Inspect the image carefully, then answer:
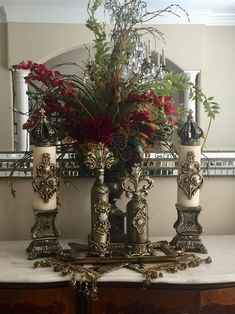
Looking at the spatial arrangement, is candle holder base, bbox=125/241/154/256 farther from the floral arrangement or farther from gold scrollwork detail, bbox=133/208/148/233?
the floral arrangement

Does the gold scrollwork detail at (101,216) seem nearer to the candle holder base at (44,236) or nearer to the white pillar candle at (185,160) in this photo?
the candle holder base at (44,236)

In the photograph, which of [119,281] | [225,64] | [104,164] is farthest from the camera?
[225,64]

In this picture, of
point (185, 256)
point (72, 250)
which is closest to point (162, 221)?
point (185, 256)

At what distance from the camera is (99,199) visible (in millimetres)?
1374

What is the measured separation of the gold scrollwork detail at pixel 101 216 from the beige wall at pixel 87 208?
0.32 metres

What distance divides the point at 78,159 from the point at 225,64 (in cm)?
70

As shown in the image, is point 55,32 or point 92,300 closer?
point 92,300

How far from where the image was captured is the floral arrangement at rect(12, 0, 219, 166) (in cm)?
142

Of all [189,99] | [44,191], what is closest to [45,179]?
[44,191]

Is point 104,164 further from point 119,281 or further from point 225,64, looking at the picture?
point 225,64

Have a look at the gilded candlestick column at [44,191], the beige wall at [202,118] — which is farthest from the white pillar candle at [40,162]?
the beige wall at [202,118]

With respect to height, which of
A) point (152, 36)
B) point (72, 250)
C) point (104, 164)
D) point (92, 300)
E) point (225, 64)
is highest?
point (152, 36)

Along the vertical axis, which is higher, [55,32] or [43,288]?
[55,32]

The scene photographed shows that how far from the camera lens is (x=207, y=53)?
1631 millimetres
